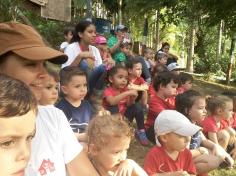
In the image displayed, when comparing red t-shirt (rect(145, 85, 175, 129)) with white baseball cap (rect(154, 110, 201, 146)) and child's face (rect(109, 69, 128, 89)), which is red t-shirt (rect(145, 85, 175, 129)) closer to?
child's face (rect(109, 69, 128, 89))

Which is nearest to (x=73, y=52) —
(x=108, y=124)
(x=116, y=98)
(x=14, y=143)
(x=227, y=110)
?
(x=116, y=98)

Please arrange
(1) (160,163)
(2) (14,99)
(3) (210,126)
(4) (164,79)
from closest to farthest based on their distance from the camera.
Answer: (2) (14,99) < (1) (160,163) < (3) (210,126) < (4) (164,79)

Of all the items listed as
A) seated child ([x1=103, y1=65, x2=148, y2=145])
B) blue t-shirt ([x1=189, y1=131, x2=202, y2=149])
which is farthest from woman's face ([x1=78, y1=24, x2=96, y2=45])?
blue t-shirt ([x1=189, y1=131, x2=202, y2=149])

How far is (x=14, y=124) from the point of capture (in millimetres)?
1241

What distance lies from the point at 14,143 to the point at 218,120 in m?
4.14

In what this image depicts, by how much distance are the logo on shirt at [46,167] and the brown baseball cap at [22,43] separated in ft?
1.58

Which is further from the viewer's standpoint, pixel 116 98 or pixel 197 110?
pixel 116 98

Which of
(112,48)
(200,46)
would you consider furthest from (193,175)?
(200,46)

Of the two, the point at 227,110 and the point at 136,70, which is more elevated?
the point at 136,70

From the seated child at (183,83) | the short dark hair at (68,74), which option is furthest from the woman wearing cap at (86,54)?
the seated child at (183,83)

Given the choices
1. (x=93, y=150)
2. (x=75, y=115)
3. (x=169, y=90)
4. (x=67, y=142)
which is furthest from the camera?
(x=169, y=90)

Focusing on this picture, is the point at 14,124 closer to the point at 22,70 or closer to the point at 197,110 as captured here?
the point at 22,70

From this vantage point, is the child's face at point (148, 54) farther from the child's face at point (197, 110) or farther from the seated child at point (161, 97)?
the child's face at point (197, 110)

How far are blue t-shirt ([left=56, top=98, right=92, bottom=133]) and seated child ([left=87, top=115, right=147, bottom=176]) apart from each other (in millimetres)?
1195
